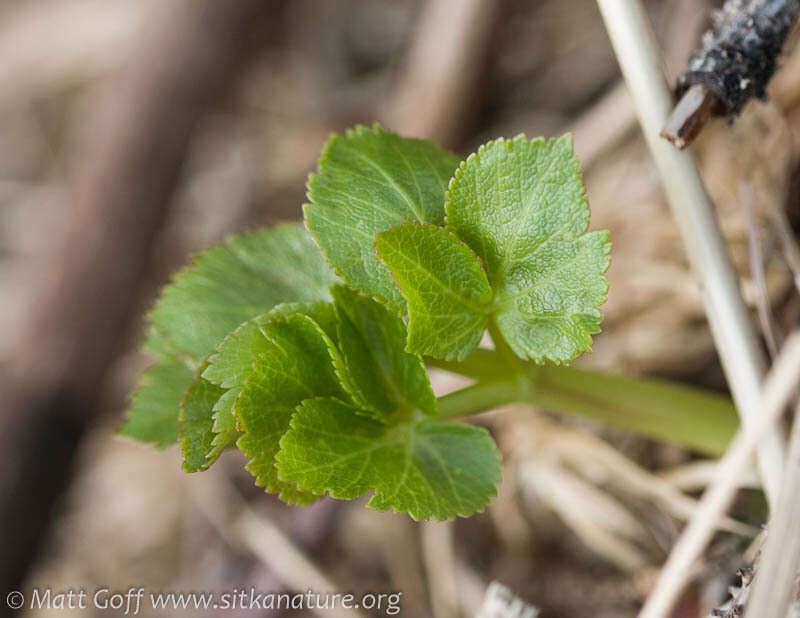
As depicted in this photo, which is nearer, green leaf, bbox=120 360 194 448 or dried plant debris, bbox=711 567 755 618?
dried plant debris, bbox=711 567 755 618

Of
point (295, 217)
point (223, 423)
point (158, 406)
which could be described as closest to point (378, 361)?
point (223, 423)

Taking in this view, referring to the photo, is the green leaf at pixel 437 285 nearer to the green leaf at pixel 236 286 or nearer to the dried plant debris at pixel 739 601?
the green leaf at pixel 236 286

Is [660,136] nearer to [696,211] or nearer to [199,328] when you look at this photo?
[696,211]

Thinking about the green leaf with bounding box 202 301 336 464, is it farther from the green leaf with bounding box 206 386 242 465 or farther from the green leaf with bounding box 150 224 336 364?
the green leaf with bounding box 150 224 336 364
